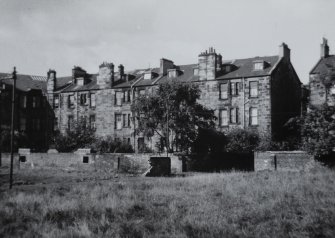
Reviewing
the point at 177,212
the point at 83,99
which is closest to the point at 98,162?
the point at 83,99

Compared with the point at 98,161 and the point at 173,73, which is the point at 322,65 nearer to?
the point at 173,73

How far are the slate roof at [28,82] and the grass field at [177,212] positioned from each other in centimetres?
3974

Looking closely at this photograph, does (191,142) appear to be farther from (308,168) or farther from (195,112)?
(308,168)

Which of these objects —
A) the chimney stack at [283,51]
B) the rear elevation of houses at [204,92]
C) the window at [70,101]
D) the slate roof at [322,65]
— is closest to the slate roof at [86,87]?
the rear elevation of houses at [204,92]

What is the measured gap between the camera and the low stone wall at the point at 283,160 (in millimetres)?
30770

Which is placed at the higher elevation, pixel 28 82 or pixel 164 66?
pixel 164 66

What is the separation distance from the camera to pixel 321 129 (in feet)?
93.5

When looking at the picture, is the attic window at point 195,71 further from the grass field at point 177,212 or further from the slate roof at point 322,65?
the grass field at point 177,212

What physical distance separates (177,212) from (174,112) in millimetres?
22700

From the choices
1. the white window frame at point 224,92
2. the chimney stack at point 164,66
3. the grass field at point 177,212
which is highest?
the chimney stack at point 164,66

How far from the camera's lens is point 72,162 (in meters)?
35.4

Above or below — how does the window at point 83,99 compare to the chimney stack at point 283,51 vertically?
below

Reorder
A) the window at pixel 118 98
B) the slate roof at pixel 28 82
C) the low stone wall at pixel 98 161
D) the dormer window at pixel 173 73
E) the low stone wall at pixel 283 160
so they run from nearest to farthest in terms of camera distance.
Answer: the low stone wall at pixel 283 160, the low stone wall at pixel 98 161, the dormer window at pixel 173 73, the window at pixel 118 98, the slate roof at pixel 28 82

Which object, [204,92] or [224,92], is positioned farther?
[204,92]
